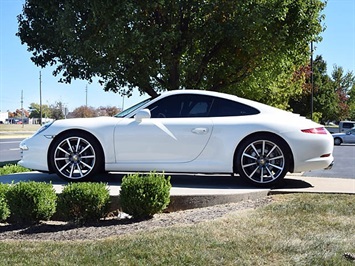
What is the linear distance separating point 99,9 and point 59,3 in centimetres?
228

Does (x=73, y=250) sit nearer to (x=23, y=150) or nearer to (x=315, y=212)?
(x=315, y=212)

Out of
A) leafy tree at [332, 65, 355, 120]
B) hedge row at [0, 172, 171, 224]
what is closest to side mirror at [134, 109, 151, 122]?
hedge row at [0, 172, 171, 224]

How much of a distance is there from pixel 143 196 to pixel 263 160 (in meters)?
2.01

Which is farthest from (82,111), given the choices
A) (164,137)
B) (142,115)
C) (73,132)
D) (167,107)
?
(164,137)

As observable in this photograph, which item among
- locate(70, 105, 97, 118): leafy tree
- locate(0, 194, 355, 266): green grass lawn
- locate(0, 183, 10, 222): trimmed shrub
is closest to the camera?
locate(0, 194, 355, 266): green grass lawn

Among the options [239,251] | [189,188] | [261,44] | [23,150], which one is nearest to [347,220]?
[239,251]

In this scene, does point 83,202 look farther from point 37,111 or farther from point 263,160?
point 37,111

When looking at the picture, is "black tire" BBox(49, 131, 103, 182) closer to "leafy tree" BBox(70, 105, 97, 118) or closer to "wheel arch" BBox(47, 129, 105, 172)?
"wheel arch" BBox(47, 129, 105, 172)

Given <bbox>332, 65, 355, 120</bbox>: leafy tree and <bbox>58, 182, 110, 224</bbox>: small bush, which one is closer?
<bbox>58, 182, 110, 224</bbox>: small bush

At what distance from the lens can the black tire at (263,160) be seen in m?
5.89

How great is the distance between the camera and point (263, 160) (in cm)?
595

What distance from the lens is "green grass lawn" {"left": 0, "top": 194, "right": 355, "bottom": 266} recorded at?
3422mm

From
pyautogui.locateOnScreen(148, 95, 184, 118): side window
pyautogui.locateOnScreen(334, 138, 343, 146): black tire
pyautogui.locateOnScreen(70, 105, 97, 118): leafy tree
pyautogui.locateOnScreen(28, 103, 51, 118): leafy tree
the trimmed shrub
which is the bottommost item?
the trimmed shrub

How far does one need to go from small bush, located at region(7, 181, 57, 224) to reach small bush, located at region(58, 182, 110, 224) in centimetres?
14
